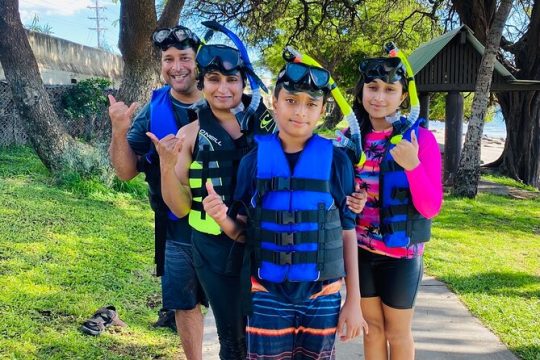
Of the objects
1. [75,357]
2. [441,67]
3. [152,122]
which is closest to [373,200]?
[152,122]

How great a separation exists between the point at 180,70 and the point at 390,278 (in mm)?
1675

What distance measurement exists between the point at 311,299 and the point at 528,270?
524cm

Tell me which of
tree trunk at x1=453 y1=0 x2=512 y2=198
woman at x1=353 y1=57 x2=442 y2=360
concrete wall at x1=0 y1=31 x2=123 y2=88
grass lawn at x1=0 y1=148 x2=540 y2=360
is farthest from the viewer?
concrete wall at x1=0 y1=31 x2=123 y2=88

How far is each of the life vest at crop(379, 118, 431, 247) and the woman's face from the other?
83 cm

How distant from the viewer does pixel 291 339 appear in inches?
93.0

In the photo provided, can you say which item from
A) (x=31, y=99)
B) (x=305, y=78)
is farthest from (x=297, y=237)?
(x=31, y=99)

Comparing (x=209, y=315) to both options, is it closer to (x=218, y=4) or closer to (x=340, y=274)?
(x=340, y=274)

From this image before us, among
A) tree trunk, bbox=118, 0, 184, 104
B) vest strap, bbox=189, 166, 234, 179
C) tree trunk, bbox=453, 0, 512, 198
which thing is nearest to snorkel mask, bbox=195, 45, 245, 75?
vest strap, bbox=189, 166, 234, 179

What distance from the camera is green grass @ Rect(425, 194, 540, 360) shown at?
479 cm

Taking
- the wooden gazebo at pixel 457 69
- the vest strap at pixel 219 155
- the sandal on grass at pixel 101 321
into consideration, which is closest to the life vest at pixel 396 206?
the vest strap at pixel 219 155

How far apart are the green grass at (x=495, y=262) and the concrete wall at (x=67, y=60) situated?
40.3ft

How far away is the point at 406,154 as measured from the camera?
260 centimetres

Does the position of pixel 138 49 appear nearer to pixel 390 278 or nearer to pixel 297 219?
pixel 390 278

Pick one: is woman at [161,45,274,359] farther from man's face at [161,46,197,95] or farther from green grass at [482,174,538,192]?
green grass at [482,174,538,192]
